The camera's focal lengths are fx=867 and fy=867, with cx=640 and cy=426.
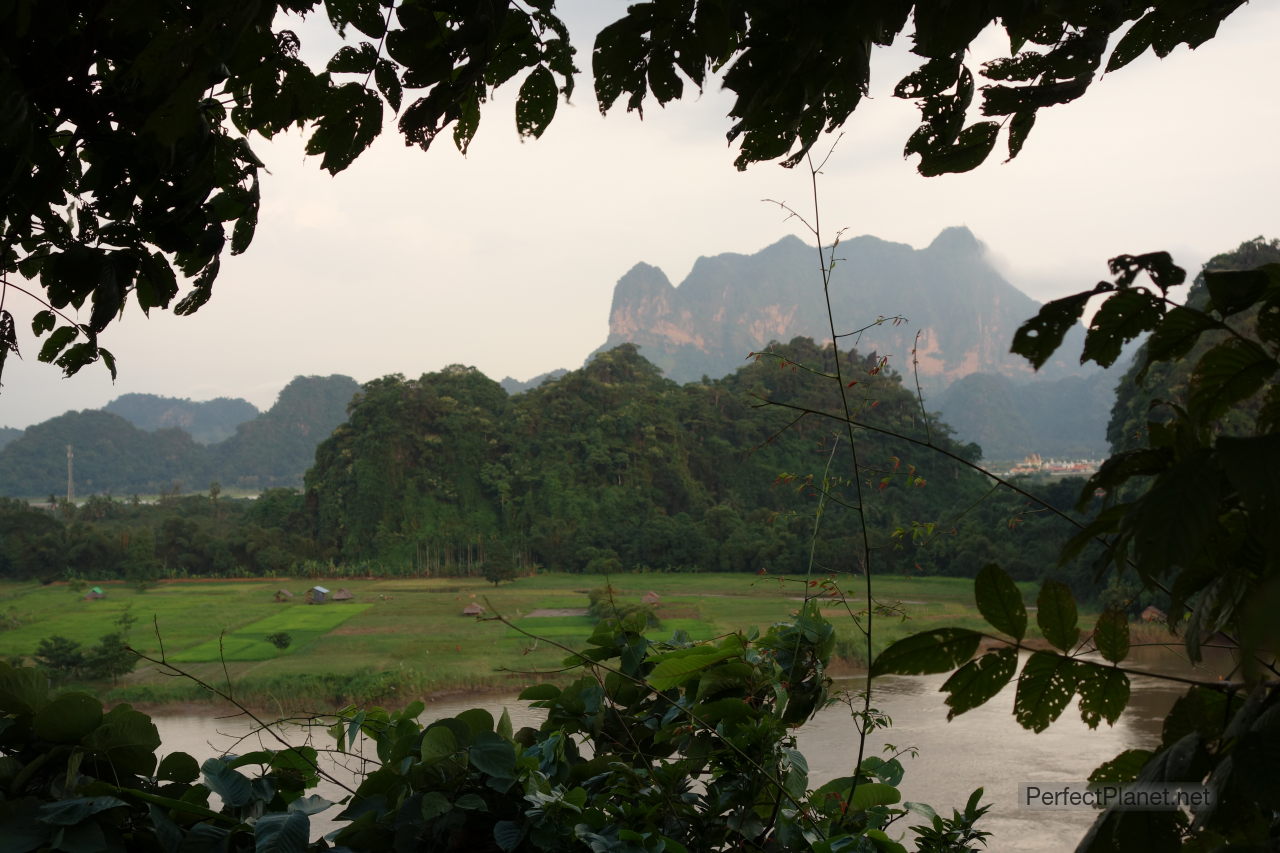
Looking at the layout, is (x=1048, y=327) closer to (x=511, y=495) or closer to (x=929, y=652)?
(x=929, y=652)

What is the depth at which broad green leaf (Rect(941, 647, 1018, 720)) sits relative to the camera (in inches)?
12.3

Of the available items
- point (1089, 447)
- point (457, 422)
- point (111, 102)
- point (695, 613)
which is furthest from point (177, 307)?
point (1089, 447)

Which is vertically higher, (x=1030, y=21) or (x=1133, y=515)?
(x=1030, y=21)

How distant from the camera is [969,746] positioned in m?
6.99

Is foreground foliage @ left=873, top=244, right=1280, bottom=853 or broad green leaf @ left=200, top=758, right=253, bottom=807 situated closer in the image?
foreground foliage @ left=873, top=244, right=1280, bottom=853

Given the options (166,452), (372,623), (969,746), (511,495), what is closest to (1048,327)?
(969,746)

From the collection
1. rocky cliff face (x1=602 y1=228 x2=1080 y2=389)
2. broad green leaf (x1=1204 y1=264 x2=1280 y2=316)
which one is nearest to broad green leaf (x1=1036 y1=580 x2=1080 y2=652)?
broad green leaf (x1=1204 y1=264 x2=1280 y2=316)

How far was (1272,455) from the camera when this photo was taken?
0.24 meters

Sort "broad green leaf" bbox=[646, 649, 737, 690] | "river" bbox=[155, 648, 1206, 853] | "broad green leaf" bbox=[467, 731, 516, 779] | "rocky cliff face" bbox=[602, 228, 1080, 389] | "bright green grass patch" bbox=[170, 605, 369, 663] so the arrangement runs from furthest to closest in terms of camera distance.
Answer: "rocky cliff face" bbox=[602, 228, 1080, 389]
"bright green grass patch" bbox=[170, 605, 369, 663]
"river" bbox=[155, 648, 1206, 853]
"broad green leaf" bbox=[646, 649, 737, 690]
"broad green leaf" bbox=[467, 731, 516, 779]

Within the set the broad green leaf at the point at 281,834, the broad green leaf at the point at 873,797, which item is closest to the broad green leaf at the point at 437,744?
→ the broad green leaf at the point at 281,834

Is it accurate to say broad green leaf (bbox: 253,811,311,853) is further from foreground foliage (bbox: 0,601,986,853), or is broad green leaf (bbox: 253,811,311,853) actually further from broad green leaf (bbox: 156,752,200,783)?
broad green leaf (bbox: 156,752,200,783)

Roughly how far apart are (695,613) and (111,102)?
35.2ft

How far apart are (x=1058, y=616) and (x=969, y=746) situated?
24.7 ft

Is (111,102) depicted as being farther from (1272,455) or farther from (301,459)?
(301,459)
